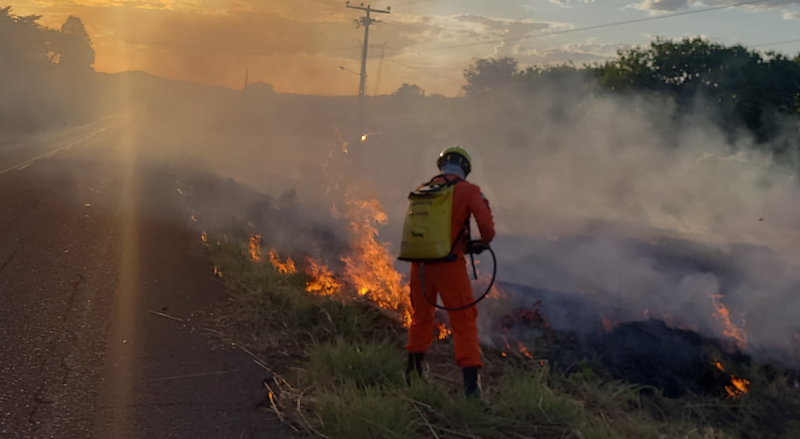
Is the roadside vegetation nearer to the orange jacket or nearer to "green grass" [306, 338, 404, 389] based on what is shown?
"green grass" [306, 338, 404, 389]

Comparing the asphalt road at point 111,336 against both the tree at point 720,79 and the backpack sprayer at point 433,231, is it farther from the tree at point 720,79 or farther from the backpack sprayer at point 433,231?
the tree at point 720,79

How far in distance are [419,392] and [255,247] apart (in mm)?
4850

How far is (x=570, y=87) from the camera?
76.2 feet

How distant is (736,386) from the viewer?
5871mm

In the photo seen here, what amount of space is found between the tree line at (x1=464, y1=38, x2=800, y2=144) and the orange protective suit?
1544 centimetres

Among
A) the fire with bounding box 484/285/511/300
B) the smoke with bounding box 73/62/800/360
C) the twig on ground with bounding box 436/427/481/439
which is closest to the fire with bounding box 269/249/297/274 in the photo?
the smoke with bounding box 73/62/800/360

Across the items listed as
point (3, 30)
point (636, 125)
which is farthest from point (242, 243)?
point (3, 30)

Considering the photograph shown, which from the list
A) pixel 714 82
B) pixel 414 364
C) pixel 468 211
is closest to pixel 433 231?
pixel 468 211

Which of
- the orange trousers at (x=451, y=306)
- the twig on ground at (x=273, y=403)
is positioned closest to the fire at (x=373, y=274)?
the orange trousers at (x=451, y=306)

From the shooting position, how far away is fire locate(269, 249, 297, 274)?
281 inches

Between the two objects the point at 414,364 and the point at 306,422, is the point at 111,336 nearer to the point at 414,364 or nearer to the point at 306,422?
the point at 306,422

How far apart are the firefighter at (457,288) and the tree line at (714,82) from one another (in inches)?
607

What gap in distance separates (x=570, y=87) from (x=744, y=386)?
1891cm

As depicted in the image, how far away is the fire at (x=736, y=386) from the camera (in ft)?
18.9
